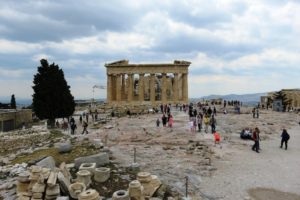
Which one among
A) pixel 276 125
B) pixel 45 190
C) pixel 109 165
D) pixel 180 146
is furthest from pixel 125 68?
pixel 45 190

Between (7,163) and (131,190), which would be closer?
(131,190)

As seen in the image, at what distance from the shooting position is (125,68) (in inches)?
2790

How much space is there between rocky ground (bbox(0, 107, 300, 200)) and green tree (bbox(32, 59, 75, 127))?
37.5 feet

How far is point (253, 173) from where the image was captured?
789 inches

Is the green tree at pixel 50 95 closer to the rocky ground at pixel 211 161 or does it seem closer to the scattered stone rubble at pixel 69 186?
the rocky ground at pixel 211 161

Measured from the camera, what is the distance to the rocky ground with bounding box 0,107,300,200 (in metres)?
17.2

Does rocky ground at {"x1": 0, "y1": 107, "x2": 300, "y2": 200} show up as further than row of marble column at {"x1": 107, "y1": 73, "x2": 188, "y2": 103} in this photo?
No

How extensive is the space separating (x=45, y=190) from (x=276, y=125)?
107ft

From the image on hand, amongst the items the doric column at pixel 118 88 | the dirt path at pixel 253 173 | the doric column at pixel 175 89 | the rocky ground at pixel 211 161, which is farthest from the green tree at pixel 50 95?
the doric column at pixel 175 89

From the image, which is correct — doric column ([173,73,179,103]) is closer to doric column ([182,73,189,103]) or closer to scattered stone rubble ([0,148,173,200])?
doric column ([182,73,189,103])

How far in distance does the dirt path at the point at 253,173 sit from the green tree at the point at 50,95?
24.7 meters

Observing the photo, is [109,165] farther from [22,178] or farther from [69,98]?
[69,98]

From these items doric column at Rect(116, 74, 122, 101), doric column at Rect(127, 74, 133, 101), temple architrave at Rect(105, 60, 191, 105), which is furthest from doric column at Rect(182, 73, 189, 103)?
doric column at Rect(116, 74, 122, 101)

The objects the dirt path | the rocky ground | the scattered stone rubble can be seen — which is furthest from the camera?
the rocky ground
